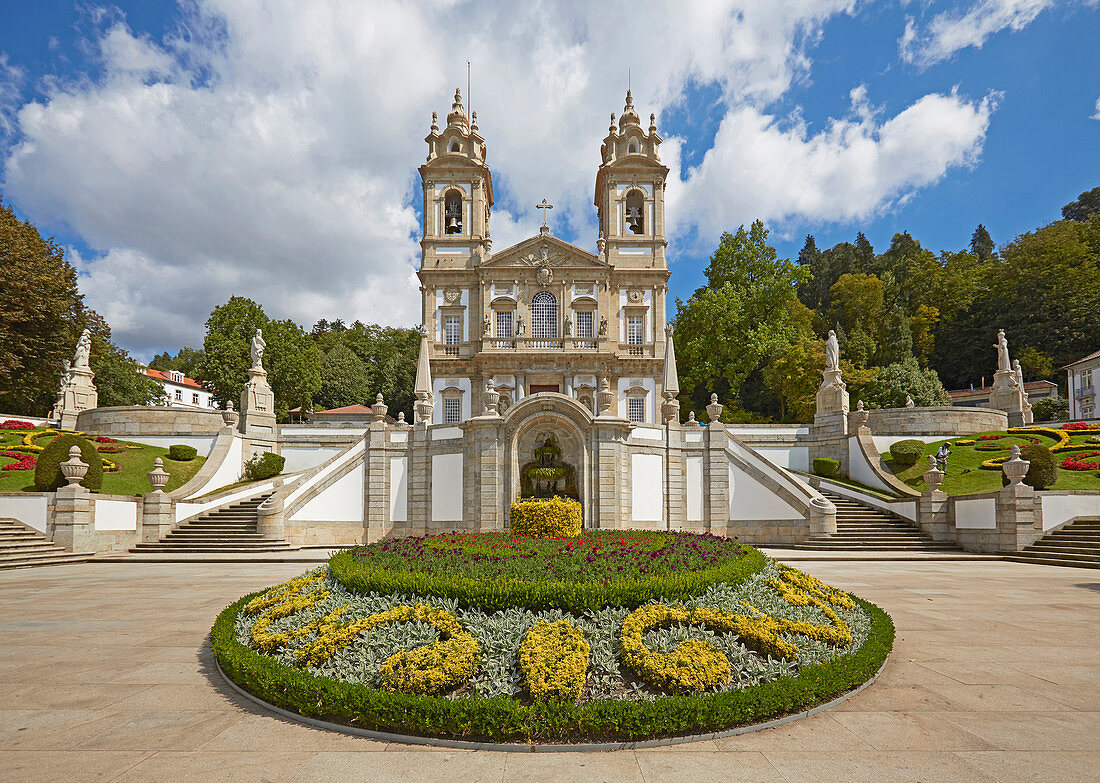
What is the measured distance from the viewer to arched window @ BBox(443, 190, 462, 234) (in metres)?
45.2

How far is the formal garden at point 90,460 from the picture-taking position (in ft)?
65.6

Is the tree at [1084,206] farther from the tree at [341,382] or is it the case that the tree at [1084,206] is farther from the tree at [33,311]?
the tree at [33,311]

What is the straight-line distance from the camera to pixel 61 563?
706 inches

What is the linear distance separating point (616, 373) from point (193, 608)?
32.4 m

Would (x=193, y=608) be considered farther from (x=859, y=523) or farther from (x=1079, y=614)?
(x=859, y=523)

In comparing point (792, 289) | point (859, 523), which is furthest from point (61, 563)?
point (792, 289)

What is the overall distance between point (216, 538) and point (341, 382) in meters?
40.0

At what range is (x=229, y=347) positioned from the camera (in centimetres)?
4803

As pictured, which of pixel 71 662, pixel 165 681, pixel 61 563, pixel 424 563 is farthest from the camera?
pixel 61 563

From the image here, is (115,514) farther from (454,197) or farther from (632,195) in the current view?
(632,195)

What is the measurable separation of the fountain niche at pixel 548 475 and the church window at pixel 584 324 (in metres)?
20.8

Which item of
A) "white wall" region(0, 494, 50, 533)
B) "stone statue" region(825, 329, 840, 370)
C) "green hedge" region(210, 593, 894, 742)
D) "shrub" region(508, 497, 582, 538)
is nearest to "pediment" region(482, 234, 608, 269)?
"stone statue" region(825, 329, 840, 370)

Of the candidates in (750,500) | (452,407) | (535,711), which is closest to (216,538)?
(750,500)

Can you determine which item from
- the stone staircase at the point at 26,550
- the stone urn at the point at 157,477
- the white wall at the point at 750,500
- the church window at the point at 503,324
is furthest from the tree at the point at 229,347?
the white wall at the point at 750,500
